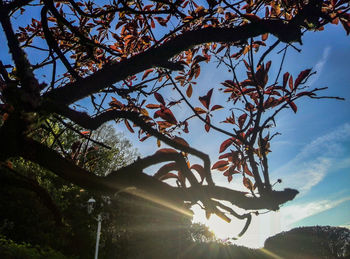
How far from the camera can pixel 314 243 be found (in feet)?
40.3

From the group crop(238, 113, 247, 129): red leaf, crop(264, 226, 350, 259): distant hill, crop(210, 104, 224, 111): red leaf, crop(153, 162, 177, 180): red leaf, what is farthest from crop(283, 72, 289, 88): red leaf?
crop(264, 226, 350, 259): distant hill

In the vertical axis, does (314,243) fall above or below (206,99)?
below

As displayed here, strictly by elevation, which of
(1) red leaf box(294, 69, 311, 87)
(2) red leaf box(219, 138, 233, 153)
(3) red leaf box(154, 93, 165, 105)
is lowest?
(2) red leaf box(219, 138, 233, 153)

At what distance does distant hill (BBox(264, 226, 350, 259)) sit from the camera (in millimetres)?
11828

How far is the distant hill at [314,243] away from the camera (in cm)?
1183

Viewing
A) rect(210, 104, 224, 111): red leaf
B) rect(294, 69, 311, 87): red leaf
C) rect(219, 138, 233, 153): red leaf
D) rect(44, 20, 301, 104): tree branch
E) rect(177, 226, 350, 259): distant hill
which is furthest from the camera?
rect(177, 226, 350, 259): distant hill

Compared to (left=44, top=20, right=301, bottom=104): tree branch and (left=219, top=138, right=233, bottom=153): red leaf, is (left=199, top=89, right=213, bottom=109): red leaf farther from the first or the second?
(left=44, top=20, right=301, bottom=104): tree branch

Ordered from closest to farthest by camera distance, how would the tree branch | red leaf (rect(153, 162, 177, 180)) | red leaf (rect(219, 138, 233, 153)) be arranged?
1. red leaf (rect(153, 162, 177, 180))
2. the tree branch
3. red leaf (rect(219, 138, 233, 153))

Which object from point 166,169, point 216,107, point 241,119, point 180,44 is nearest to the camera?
point 166,169

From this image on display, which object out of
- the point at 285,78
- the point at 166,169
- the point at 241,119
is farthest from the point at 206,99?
the point at 166,169

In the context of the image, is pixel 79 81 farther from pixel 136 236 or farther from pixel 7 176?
pixel 136 236

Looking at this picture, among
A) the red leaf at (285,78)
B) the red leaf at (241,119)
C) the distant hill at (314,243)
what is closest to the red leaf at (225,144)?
the red leaf at (241,119)

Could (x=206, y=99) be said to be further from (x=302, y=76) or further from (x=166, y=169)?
(x=166, y=169)

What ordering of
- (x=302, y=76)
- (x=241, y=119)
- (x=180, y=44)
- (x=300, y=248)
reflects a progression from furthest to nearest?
(x=300, y=248), (x=241, y=119), (x=302, y=76), (x=180, y=44)
